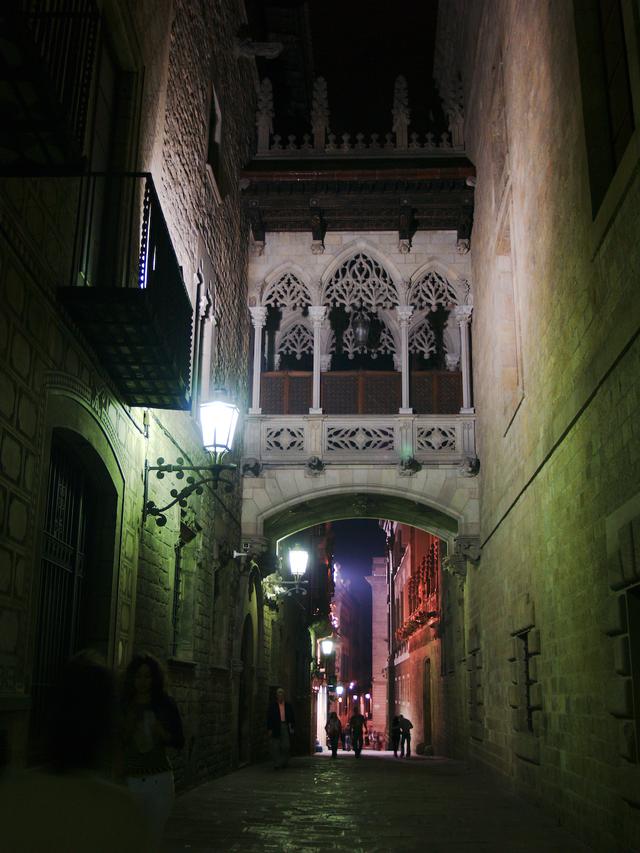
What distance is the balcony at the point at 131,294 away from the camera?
6.32 m

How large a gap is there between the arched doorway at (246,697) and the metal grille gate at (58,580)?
322 inches

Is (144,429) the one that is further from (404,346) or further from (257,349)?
(404,346)

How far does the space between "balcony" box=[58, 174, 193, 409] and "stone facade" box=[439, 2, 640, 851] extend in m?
3.35

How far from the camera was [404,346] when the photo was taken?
16.1 m

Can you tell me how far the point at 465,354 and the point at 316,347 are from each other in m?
2.70

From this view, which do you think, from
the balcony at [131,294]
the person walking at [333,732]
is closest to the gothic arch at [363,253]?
the balcony at [131,294]

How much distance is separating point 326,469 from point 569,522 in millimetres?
7808

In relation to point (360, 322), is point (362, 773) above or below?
below

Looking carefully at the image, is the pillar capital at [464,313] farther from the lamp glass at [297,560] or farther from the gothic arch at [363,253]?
the lamp glass at [297,560]

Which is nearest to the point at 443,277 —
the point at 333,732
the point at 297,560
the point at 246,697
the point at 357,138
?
the point at 357,138

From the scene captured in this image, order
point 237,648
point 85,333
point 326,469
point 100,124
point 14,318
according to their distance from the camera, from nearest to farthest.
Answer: point 14,318
point 85,333
point 100,124
point 237,648
point 326,469

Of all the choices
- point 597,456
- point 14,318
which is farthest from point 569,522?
point 14,318

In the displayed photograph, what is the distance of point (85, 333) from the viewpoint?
667 centimetres

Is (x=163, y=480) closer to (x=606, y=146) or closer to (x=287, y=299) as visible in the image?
(x=606, y=146)
